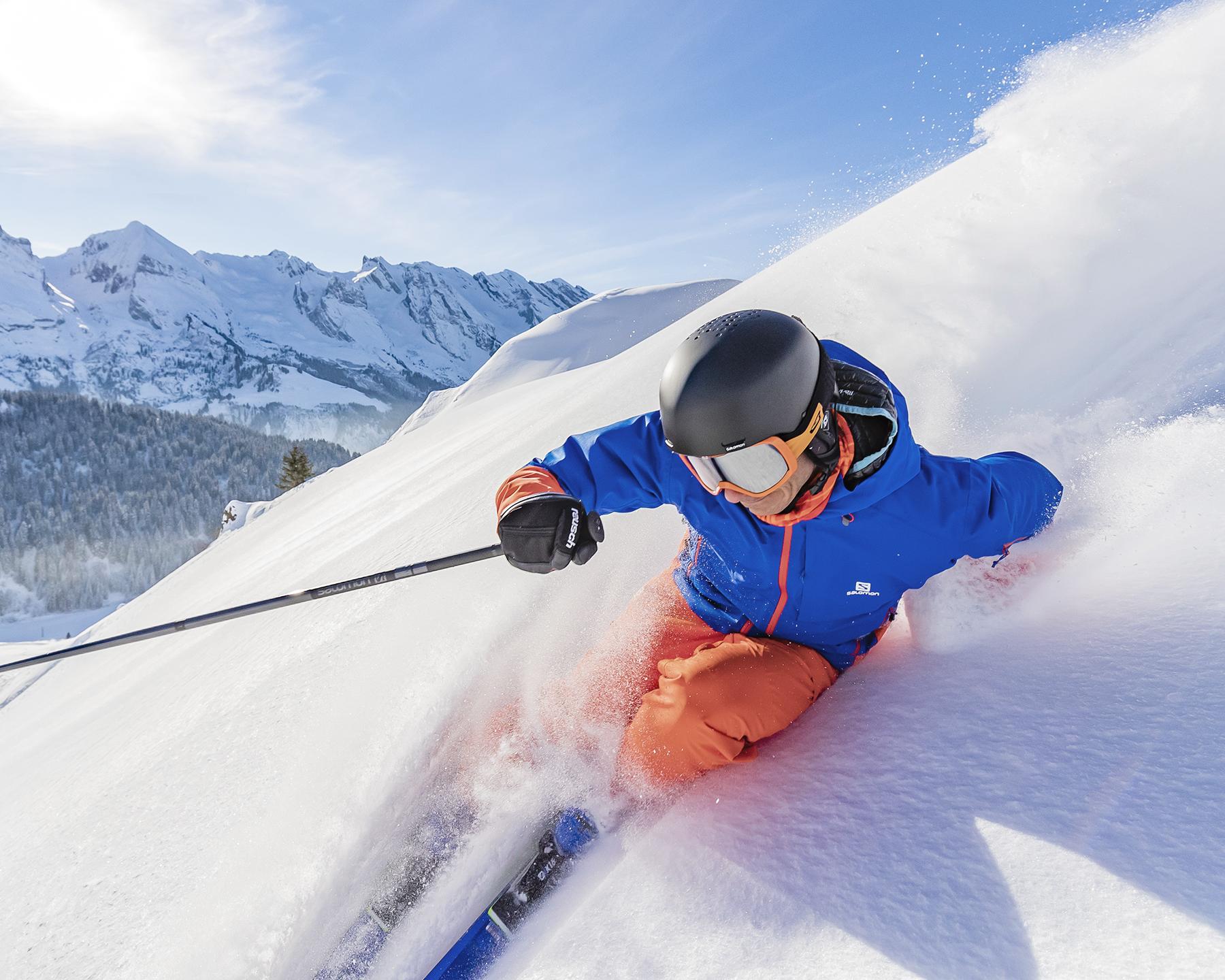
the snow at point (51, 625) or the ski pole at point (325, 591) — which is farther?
the snow at point (51, 625)

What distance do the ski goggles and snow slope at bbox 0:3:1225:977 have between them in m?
0.62

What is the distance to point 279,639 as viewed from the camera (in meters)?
3.08

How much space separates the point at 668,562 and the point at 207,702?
1.89 m

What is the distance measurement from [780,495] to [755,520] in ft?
0.98

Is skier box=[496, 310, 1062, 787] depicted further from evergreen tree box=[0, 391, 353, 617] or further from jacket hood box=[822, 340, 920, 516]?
evergreen tree box=[0, 391, 353, 617]

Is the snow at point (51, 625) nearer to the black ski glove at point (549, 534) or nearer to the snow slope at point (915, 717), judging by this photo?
the snow slope at point (915, 717)

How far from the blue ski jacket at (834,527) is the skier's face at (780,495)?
4.2 inches

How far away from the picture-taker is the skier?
59.3 inches

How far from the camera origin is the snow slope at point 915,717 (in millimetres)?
1144

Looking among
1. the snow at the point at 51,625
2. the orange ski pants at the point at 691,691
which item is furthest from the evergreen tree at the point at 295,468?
the snow at the point at 51,625

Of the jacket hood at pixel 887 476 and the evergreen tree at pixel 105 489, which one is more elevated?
the evergreen tree at pixel 105 489

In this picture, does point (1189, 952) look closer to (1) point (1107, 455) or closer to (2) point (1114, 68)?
(1) point (1107, 455)

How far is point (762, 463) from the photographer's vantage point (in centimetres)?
152

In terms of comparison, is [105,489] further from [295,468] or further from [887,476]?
[887,476]
